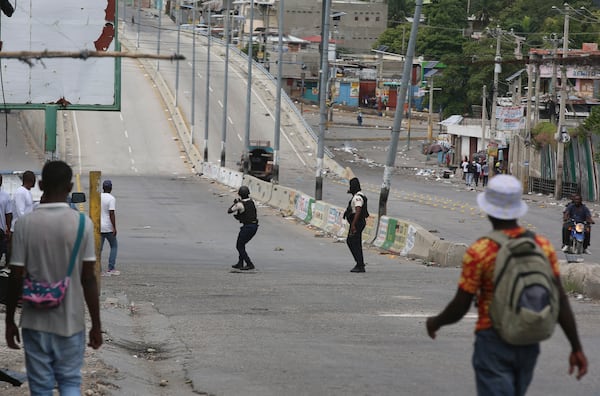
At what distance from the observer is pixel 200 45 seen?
416 ft

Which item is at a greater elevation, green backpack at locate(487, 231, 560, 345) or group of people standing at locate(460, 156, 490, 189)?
green backpack at locate(487, 231, 560, 345)

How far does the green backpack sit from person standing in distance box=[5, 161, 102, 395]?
2.43m

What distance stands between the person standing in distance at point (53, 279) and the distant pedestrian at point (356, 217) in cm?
1389

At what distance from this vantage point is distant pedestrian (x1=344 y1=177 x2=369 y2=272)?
21.1 metres

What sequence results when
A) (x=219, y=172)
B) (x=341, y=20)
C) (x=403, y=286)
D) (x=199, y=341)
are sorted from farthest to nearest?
(x=341, y=20), (x=219, y=172), (x=403, y=286), (x=199, y=341)

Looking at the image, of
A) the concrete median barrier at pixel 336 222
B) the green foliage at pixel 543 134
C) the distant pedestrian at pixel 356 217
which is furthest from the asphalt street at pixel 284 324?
the green foliage at pixel 543 134

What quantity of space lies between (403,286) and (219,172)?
4194 cm

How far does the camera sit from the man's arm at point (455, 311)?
21.9ft

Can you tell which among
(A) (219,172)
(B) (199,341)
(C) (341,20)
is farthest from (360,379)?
(C) (341,20)

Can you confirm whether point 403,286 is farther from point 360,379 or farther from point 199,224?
point 199,224

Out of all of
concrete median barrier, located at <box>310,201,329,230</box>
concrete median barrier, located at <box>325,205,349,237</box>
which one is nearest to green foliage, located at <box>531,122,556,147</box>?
concrete median barrier, located at <box>310,201,329,230</box>

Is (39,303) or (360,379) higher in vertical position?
(39,303)

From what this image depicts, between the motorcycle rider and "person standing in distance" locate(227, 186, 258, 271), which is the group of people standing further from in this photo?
"person standing in distance" locate(227, 186, 258, 271)

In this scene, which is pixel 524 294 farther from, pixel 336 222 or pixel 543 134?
pixel 543 134
